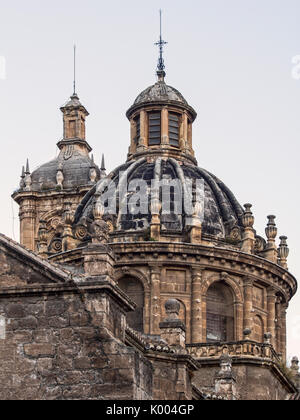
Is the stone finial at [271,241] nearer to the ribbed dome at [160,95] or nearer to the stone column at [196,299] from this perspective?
the stone column at [196,299]

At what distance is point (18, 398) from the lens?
82.7 ft

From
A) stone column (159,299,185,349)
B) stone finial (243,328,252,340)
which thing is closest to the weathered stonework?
stone column (159,299,185,349)

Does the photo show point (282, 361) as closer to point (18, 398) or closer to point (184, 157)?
point (184, 157)

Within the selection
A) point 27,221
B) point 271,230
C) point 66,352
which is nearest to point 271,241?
point 271,230

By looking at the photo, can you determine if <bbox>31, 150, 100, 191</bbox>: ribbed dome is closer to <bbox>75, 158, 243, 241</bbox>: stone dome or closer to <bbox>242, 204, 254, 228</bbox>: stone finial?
<bbox>75, 158, 243, 241</bbox>: stone dome

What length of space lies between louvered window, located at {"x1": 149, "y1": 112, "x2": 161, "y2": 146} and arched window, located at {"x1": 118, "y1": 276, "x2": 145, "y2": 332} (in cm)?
808

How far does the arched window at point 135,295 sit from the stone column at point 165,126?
7.90 m

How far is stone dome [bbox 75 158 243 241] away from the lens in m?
57.3

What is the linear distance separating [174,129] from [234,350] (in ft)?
41.2

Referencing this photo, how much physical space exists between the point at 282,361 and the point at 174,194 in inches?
321

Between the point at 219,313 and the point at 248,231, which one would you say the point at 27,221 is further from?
the point at 248,231

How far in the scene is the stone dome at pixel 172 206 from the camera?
2256 inches

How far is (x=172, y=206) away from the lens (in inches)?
2277

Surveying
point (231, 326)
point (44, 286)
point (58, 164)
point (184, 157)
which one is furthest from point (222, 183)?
point (44, 286)
